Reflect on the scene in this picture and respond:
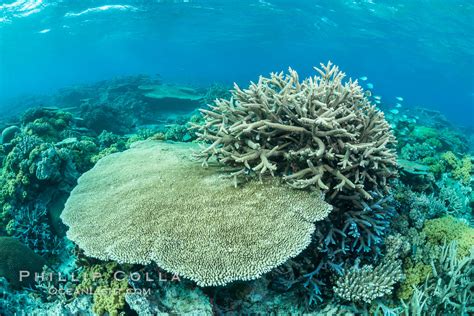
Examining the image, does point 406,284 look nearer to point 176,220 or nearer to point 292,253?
point 292,253

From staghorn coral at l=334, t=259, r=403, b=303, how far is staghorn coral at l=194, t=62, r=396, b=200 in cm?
89

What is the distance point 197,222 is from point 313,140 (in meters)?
1.75

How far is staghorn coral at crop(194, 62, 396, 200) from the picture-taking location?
349cm

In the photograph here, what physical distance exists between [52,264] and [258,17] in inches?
1618

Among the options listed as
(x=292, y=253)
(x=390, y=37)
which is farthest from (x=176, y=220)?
(x=390, y=37)

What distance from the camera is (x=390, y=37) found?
42594mm

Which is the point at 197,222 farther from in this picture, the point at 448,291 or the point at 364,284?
the point at 448,291

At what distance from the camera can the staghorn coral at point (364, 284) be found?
332 cm

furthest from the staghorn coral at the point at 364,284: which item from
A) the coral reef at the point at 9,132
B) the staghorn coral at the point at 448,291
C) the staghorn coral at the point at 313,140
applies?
the coral reef at the point at 9,132

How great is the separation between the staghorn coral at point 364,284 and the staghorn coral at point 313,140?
888mm

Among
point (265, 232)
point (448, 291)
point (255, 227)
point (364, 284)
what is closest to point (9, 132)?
point (255, 227)

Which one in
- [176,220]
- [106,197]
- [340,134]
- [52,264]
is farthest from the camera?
[52,264]

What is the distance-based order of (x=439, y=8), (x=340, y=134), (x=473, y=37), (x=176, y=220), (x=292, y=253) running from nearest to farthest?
(x=292, y=253) → (x=176, y=220) → (x=340, y=134) → (x=439, y=8) → (x=473, y=37)

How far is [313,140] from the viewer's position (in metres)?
3.70
